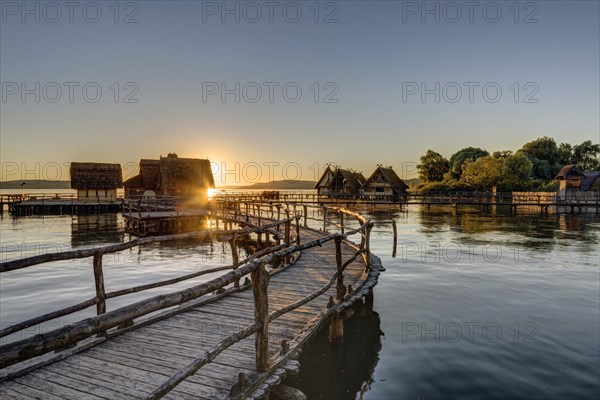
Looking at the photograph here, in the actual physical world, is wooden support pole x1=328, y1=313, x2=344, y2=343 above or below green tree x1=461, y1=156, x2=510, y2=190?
below

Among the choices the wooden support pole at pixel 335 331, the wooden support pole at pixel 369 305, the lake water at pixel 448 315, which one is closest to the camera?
the lake water at pixel 448 315

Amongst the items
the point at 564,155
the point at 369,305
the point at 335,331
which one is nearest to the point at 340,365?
the point at 335,331

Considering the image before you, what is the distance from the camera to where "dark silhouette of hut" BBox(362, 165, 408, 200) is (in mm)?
57362

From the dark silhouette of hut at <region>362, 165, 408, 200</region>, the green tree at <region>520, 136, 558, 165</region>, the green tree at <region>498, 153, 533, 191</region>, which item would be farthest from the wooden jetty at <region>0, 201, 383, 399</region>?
the green tree at <region>520, 136, 558, 165</region>

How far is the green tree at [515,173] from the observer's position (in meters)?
58.4

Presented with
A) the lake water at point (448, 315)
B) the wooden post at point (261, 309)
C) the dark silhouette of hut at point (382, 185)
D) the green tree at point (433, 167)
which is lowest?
the lake water at point (448, 315)

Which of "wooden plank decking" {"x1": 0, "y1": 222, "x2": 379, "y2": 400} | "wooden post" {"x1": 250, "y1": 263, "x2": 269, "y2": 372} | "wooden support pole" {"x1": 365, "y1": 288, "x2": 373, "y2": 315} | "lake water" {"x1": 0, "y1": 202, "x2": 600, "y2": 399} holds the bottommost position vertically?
"lake water" {"x1": 0, "y1": 202, "x2": 600, "y2": 399}

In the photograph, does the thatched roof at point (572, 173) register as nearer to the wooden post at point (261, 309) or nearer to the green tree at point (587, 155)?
the green tree at point (587, 155)

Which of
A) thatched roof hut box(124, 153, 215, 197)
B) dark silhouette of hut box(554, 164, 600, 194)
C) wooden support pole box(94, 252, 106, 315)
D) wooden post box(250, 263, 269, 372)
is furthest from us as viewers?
dark silhouette of hut box(554, 164, 600, 194)

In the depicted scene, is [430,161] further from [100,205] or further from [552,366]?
[552,366]

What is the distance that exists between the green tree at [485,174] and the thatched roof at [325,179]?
2266cm

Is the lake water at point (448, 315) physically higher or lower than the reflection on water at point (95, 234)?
lower

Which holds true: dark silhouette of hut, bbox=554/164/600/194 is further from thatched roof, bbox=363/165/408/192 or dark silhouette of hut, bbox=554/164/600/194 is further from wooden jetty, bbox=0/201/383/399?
wooden jetty, bbox=0/201/383/399

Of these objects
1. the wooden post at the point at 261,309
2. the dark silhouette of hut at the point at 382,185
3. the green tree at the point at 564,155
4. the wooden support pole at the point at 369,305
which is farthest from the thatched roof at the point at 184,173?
the green tree at the point at 564,155
